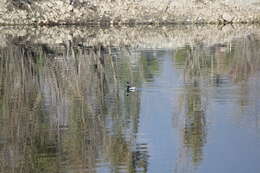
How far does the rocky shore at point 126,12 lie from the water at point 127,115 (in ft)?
74.0

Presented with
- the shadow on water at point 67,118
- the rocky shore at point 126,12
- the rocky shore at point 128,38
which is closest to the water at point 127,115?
the shadow on water at point 67,118

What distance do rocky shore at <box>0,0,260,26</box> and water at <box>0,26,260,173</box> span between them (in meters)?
22.5

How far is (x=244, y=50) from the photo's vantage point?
1220 inches

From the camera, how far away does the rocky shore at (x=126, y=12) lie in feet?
159

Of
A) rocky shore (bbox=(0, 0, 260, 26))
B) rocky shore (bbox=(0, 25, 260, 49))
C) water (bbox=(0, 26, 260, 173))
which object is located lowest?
water (bbox=(0, 26, 260, 173))

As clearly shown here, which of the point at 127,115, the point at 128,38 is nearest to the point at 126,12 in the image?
the point at 128,38

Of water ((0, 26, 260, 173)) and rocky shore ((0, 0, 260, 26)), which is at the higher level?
rocky shore ((0, 0, 260, 26))

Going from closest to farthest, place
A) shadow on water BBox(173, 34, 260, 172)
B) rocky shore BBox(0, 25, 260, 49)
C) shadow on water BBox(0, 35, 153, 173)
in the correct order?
shadow on water BBox(0, 35, 153, 173)
shadow on water BBox(173, 34, 260, 172)
rocky shore BBox(0, 25, 260, 49)

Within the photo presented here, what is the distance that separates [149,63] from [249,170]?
14847 mm

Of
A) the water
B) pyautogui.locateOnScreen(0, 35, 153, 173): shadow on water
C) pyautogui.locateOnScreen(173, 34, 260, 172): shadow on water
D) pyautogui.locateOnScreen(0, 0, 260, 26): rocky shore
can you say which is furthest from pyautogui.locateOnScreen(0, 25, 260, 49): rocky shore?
pyautogui.locateOnScreen(0, 35, 153, 173): shadow on water

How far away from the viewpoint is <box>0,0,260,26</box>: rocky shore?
4850 cm

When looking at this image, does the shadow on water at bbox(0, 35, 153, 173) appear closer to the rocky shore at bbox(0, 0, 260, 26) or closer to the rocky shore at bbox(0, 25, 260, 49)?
the rocky shore at bbox(0, 25, 260, 49)

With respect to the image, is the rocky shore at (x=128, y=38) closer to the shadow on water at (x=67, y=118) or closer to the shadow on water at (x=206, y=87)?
the shadow on water at (x=206, y=87)

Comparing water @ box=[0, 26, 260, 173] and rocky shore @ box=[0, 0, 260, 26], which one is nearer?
water @ box=[0, 26, 260, 173]
